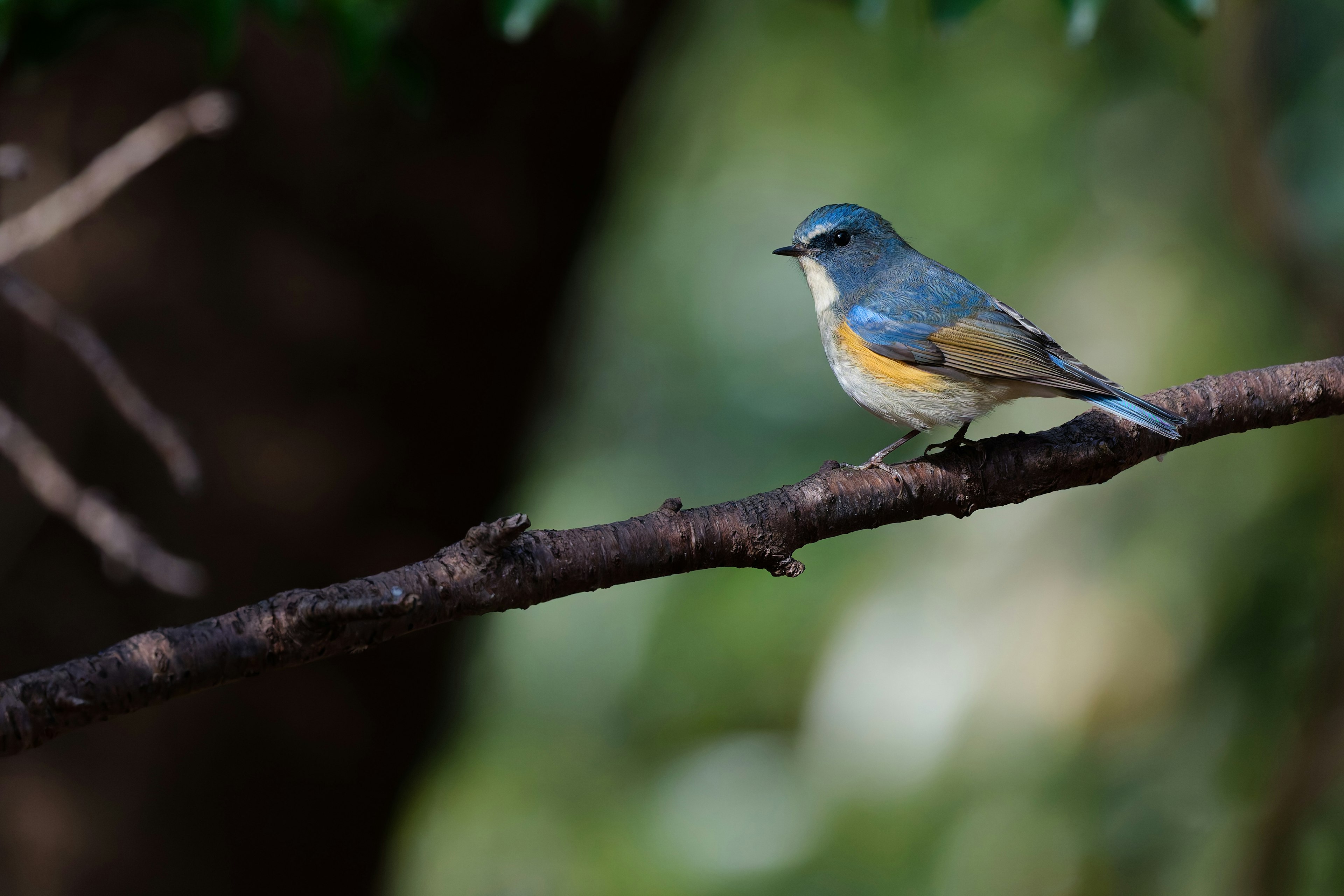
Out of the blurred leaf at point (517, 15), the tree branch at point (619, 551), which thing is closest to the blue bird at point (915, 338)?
the tree branch at point (619, 551)

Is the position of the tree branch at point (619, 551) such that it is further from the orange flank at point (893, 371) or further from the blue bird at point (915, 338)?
the orange flank at point (893, 371)

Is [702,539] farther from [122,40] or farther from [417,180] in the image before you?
[122,40]

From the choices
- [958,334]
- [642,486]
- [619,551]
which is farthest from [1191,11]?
[642,486]

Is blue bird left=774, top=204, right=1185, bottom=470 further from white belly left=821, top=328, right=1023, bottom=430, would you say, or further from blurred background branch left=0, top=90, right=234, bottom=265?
blurred background branch left=0, top=90, right=234, bottom=265

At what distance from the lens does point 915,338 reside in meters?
2.85

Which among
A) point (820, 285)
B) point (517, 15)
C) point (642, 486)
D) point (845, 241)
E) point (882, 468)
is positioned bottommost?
point (882, 468)

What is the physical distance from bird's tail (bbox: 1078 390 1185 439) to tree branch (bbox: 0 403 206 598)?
188cm

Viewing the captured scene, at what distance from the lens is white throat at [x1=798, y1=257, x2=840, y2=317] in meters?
3.12

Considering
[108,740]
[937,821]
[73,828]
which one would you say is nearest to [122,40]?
[108,740]

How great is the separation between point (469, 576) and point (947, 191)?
686 cm

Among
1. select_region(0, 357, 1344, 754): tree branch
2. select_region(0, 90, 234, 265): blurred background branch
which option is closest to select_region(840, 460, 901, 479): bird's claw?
select_region(0, 357, 1344, 754): tree branch

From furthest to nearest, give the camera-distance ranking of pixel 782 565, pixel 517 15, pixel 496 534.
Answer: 1. pixel 517 15
2. pixel 782 565
3. pixel 496 534

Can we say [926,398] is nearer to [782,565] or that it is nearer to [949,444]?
[949,444]

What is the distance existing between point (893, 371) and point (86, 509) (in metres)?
1.81
